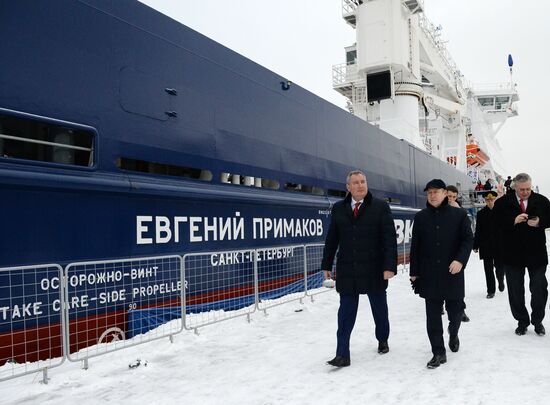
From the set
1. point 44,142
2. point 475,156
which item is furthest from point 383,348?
point 475,156

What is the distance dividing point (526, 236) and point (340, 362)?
2.01 metres

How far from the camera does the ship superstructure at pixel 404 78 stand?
12.5 metres

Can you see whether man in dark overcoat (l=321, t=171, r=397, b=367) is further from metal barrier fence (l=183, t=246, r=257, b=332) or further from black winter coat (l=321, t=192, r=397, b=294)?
metal barrier fence (l=183, t=246, r=257, b=332)

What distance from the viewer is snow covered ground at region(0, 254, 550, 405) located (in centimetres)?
280

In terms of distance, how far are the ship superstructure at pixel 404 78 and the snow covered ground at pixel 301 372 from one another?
928cm

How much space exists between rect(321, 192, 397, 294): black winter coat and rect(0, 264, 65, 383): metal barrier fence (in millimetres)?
2014

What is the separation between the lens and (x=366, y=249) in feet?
11.1

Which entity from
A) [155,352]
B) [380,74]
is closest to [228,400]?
[155,352]

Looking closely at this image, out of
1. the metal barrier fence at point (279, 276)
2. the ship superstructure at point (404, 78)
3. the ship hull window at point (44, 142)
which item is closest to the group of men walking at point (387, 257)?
the metal barrier fence at point (279, 276)

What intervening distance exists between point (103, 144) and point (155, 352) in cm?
182

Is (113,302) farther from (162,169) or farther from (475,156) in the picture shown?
(475,156)

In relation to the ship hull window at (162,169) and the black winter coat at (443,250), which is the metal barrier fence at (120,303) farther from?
the black winter coat at (443,250)

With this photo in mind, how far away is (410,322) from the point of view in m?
4.75

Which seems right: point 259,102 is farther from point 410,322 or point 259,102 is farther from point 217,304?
point 410,322
